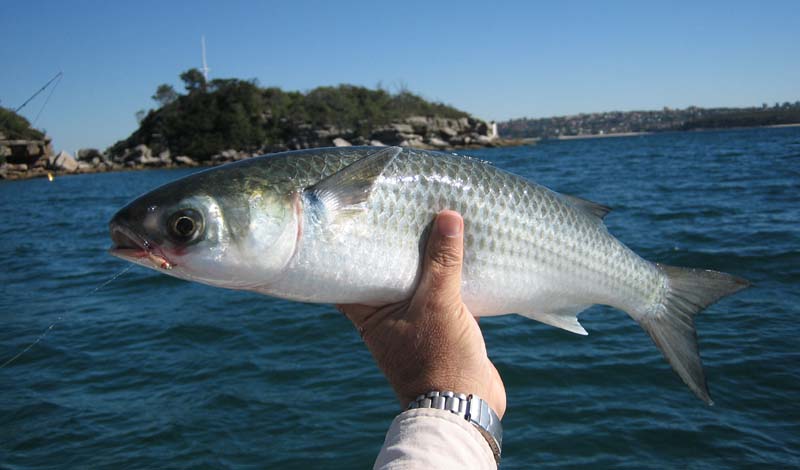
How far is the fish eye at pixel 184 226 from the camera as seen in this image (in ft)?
7.16

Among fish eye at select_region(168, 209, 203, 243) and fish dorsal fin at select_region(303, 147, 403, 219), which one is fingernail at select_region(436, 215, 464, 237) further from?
fish eye at select_region(168, 209, 203, 243)

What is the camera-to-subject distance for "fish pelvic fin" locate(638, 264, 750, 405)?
124 inches

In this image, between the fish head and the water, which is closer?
the fish head

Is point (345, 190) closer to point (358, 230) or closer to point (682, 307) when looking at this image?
point (358, 230)

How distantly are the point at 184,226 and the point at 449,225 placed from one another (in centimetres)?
107

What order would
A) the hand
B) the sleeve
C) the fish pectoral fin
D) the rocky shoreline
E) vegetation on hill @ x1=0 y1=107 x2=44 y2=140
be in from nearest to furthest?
the sleeve, the hand, the fish pectoral fin, the rocky shoreline, vegetation on hill @ x1=0 y1=107 x2=44 y2=140

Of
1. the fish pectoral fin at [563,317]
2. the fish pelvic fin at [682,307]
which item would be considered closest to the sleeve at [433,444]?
the fish pectoral fin at [563,317]

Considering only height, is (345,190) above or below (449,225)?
above

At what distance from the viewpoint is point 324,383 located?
7129 millimetres

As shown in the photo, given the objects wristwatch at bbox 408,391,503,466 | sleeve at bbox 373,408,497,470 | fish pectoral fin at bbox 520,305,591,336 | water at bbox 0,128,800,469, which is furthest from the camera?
water at bbox 0,128,800,469

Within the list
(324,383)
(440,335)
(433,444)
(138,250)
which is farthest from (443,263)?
(324,383)

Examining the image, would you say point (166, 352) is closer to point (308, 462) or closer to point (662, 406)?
point (308, 462)

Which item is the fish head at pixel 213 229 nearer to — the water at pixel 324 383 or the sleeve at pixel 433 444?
the sleeve at pixel 433 444

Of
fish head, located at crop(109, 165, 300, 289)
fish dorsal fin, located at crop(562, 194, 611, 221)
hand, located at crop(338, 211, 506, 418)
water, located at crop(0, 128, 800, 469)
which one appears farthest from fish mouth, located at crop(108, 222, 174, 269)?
water, located at crop(0, 128, 800, 469)
